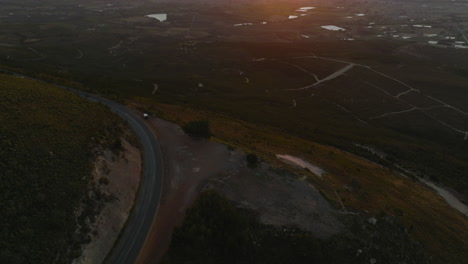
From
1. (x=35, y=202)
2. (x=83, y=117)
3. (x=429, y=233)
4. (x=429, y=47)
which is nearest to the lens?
(x=35, y=202)

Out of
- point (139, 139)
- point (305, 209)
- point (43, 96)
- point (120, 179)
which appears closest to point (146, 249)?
point (120, 179)

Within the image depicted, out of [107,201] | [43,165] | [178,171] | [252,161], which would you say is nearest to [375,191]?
[252,161]

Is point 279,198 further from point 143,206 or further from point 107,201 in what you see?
point 107,201

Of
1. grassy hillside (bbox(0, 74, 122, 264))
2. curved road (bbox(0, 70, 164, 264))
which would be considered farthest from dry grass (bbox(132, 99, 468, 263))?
grassy hillside (bbox(0, 74, 122, 264))

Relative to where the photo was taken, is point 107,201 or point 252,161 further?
point 252,161

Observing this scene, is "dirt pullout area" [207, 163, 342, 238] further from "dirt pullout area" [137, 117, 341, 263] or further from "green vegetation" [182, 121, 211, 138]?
"green vegetation" [182, 121, 211, 138]

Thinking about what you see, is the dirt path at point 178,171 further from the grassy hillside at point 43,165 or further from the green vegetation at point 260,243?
the grassy hillside at point 43,165

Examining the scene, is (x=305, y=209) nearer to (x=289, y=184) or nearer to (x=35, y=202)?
(x=289, y=184)
